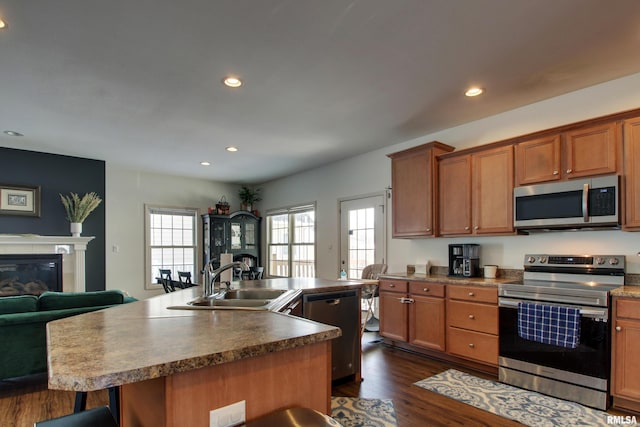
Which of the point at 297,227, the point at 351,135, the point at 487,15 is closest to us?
the point at 487,15

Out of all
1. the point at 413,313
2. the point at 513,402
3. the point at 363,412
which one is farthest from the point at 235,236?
the point at 513,402

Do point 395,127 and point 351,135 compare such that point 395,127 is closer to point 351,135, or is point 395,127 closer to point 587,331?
point 351,135

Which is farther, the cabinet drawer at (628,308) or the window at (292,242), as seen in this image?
the window at (292,242)

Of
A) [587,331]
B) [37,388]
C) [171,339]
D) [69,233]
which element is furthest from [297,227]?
[171,339]

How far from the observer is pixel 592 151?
3.02 meters

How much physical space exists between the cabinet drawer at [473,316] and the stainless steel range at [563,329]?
0.09 metres

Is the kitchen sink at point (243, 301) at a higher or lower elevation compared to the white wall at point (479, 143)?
lower

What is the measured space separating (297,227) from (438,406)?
183 inches

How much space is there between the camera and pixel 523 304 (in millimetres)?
3018

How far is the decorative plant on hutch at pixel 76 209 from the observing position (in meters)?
5.50

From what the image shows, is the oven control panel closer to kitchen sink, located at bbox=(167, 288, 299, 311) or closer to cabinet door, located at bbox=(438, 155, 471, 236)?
cabinet door, located at bbox=(438, 155, 471, 236)

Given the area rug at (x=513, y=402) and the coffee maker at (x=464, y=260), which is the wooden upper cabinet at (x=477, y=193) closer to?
the coffee maker at (x=464, y=260)

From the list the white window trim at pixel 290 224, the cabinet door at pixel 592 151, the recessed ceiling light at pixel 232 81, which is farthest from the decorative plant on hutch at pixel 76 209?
the cabinet door at pixel 592 151

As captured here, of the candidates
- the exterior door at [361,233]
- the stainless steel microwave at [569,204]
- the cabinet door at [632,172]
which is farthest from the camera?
the exterior door at [361,233]
